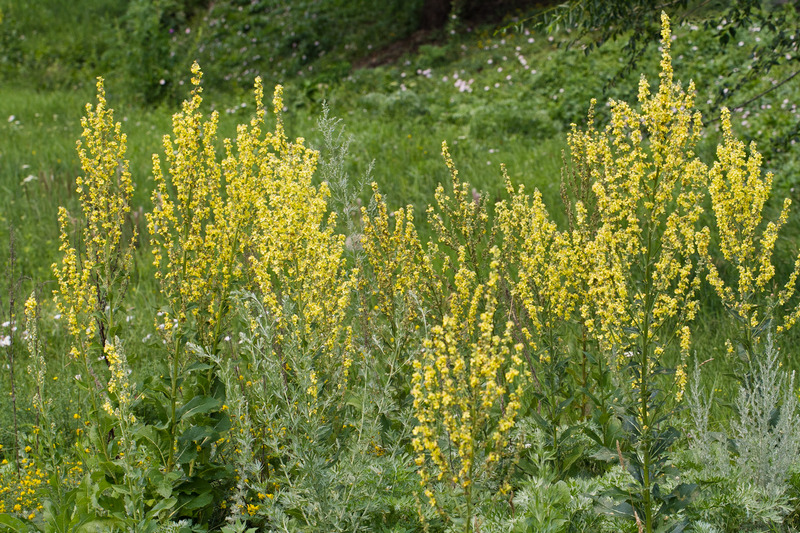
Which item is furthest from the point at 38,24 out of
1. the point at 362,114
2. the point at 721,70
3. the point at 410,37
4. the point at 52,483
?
the point at 52,483

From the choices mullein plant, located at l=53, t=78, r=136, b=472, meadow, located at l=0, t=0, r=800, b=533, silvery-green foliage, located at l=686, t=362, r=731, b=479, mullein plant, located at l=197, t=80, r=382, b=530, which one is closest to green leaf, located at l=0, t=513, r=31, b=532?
meadow, located at l=0, t=0, r=800, b=533

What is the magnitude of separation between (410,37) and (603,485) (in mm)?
11355

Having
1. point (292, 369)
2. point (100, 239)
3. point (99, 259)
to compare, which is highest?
point (100, 239)

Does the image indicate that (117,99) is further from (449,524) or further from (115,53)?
(449,524)

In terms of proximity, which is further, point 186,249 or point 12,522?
point 186,249

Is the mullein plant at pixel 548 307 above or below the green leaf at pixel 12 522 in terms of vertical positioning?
above

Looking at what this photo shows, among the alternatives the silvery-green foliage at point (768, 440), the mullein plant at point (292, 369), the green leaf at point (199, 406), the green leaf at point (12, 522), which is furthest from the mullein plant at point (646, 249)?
the green leaf at point (12, 522)

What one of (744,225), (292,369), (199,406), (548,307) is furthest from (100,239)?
(744,225)

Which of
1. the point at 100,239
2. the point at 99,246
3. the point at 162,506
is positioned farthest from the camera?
the point at 99,246

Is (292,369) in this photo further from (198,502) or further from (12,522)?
(12,522)

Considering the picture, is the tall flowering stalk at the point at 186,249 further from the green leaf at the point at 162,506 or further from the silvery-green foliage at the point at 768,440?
the silvery-green foliage at the point at 768,440

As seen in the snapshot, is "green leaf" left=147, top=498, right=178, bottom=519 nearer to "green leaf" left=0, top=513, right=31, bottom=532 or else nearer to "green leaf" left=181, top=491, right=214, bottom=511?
"green leaf" left=181, top=491, right=214, bottom=511

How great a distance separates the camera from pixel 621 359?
2.75 meters

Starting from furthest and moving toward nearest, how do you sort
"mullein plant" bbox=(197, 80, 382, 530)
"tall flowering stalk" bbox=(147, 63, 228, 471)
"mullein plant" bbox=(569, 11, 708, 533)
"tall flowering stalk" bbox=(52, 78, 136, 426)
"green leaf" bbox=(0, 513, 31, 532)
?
"tall flowering stalk" bbox=(52, 78, 136, 426) → "tall flowering stalk" bbox=(147, 63, 228, 471) → "green leaf" bbox=(0, 513, 31, 532) → "mullein plant" bbox=(197, 80, 382, 530) → "mullein plant" bbox=(569, 11, 708, 533)
